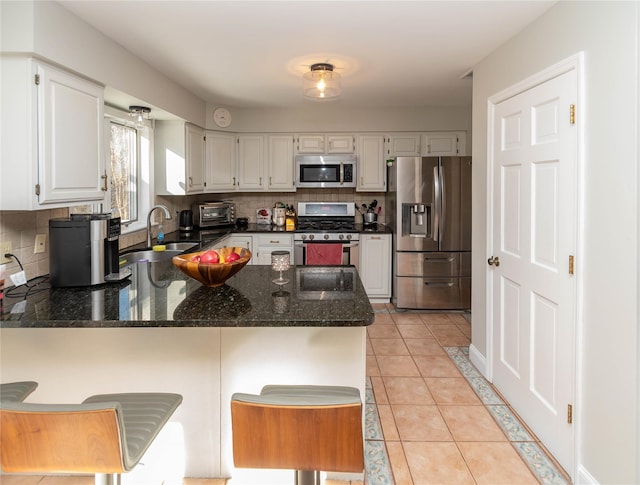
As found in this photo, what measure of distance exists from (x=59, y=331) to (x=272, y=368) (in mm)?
963

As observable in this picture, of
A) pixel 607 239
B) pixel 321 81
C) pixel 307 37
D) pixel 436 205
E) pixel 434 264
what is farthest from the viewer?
pixel 434 264

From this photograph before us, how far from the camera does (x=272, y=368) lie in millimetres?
2070

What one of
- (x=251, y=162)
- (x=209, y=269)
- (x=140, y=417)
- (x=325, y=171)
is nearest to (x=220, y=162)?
(x=251, y=162)

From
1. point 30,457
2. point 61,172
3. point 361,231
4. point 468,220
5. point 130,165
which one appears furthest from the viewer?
point 361,231

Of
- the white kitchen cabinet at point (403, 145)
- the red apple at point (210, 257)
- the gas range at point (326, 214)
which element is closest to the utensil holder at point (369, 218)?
the gas range at point (326, 214)

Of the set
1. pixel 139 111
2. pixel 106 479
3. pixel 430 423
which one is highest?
pixel 139 111

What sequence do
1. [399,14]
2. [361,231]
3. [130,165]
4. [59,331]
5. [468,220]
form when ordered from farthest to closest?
1. [361,231]
2. [468,220]
3. [130,165]
4. [399,14]
5. [59,331]

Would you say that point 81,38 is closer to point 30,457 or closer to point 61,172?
point 61,172

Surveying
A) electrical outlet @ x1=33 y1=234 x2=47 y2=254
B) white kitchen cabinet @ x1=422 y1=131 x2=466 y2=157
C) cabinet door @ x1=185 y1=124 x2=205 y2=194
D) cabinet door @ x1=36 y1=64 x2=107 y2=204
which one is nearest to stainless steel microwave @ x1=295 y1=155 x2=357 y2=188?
white kitchen cabinet @ x1=422 y1=131 x2=466 y2=157

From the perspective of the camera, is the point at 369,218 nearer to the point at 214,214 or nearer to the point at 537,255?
the point at 214,214

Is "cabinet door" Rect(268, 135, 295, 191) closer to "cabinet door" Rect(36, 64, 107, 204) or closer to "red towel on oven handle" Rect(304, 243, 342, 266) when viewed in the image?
"red towel on oven handle" Rect(304, 243, 342, 266)

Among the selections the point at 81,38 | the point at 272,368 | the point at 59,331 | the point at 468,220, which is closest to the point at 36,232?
the point at 59,331

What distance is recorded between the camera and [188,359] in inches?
81.4

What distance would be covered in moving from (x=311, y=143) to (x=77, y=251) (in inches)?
144
